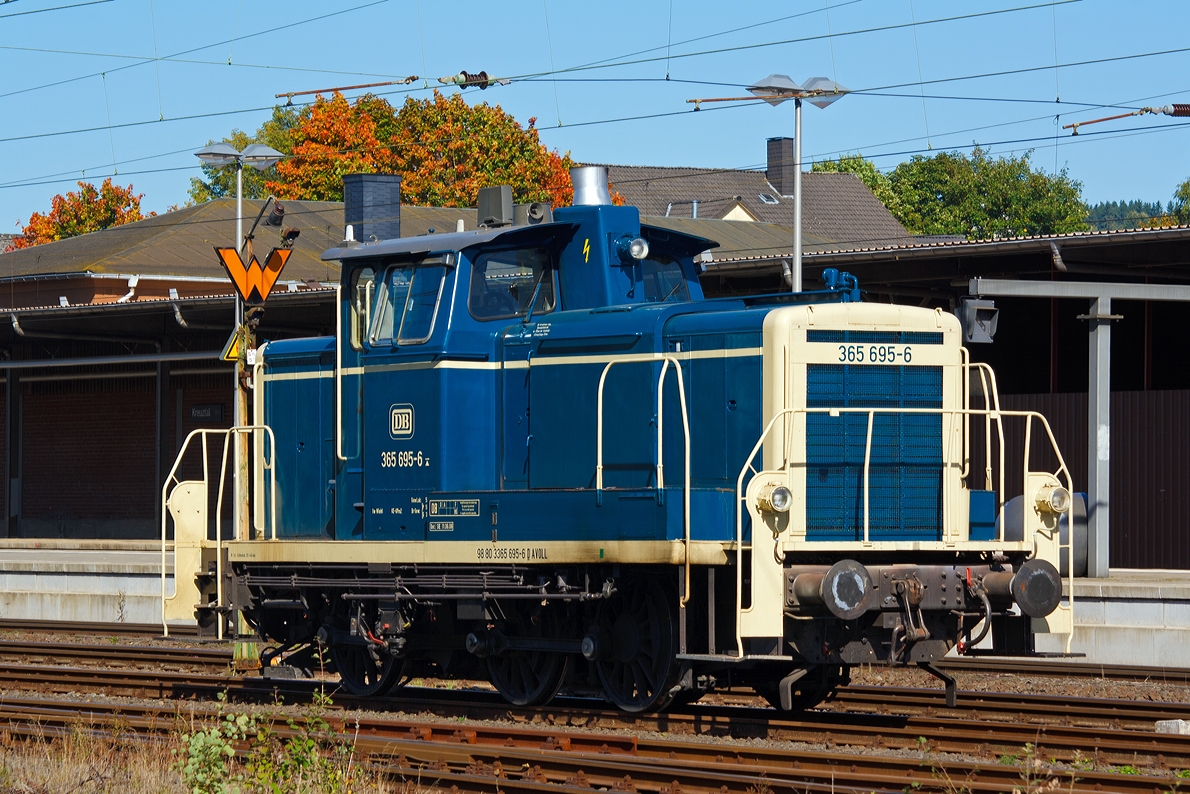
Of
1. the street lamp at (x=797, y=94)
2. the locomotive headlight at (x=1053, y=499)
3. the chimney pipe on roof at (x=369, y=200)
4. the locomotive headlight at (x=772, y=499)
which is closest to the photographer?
the locomotive headlight at (x=772, y=499)

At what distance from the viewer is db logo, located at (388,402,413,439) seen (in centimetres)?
1039

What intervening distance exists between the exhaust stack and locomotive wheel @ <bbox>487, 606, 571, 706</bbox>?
311cm

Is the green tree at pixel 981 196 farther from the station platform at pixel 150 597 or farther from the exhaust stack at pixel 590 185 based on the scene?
the exhaust stack at pixel 590 185

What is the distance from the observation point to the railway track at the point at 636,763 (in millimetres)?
7492

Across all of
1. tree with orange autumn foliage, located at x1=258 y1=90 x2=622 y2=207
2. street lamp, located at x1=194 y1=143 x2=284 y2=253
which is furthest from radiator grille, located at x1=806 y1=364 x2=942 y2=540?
tree with orange autumn foliage, located at x1=258 y1=90 x2=622 y2=207

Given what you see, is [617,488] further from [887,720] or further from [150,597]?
[150,597]

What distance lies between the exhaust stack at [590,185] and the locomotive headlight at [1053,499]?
3832 mm

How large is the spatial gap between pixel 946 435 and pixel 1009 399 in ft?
35.9

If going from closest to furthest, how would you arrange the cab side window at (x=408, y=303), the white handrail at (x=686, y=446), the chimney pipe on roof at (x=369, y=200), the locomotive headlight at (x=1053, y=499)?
the white handrail at (x=686, y=446) → the locomotive headlight at (x=1053, y=499) → the cab side window at (x=408, y=303) → the chimney pipe on roof at (x=369, y=200)

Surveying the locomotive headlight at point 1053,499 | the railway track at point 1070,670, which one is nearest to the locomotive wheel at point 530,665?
the locomotive headlight at point 1053,499

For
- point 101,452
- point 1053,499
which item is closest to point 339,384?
point 1053,499

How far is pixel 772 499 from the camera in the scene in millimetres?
8758

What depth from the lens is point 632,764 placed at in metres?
7.96

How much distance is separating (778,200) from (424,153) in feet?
62.0
